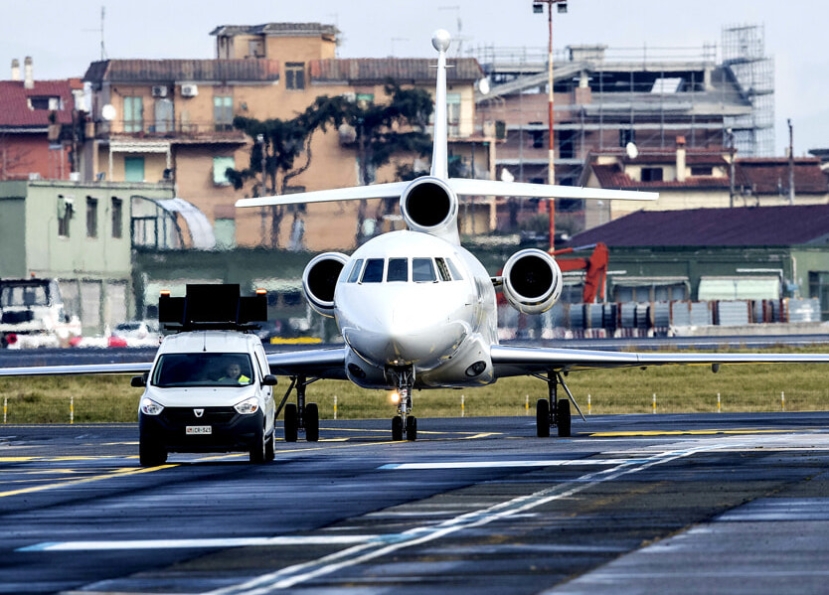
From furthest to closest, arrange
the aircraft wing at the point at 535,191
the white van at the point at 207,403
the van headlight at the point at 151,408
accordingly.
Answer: the aircraft wing at the point at 535,191 < the van headlight at the point at 151,408 < the white van at the point at 207,403

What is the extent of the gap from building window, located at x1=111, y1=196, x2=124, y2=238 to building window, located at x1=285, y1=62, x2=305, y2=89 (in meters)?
25.2

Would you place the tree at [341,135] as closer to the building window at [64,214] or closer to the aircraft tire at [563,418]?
the building window at [64,214]

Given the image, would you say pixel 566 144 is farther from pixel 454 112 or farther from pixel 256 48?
pixel 256 48

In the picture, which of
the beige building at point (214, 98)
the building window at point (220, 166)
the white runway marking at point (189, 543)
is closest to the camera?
the white runway marking at point (189, 543)

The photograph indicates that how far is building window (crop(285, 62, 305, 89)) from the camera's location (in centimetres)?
10894

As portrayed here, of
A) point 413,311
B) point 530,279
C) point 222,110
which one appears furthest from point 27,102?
point 413,311

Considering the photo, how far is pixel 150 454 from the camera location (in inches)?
927

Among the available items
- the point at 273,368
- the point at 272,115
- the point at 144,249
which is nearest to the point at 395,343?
→ the point at 273,368

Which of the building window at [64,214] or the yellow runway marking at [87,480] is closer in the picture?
the yellow runway marking at [87,480]

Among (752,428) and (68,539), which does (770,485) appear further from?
(752,428)

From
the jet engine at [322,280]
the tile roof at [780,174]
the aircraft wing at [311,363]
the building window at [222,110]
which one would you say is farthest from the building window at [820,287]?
the aircraft wing at [311,363]

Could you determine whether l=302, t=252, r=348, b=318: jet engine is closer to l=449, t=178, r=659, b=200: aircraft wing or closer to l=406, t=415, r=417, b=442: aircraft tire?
l=449, t=178, r=659, b=200: aircraft wing

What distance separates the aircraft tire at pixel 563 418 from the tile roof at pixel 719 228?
227ft

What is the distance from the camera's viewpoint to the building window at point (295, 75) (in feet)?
357
